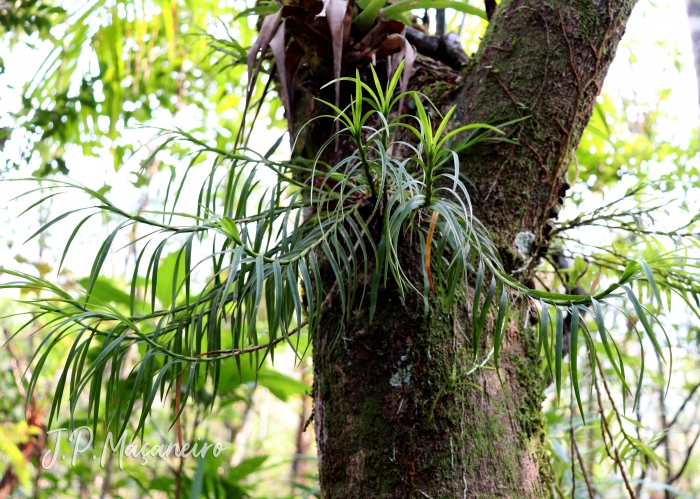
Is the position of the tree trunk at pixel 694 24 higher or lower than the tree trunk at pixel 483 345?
higher

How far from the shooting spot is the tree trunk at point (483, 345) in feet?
2.17

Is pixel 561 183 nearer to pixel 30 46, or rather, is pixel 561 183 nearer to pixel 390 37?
pixel 390 37

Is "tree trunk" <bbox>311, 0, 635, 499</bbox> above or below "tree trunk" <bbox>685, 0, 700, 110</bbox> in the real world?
below

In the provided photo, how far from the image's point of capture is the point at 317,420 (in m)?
0.78

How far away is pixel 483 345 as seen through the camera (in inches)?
29.3

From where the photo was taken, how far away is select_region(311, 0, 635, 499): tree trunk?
2.17 ft

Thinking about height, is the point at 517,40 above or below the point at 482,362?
above

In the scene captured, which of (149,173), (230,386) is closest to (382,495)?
(230,386)

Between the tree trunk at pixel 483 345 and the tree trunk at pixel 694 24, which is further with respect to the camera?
the tree trunk at pixel 694 24

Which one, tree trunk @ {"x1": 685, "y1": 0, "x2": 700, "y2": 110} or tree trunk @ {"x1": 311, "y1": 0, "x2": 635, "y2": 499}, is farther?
tree trunk @ {"x1": 685, "y1": 0, "x2": 700, "y2": 110}

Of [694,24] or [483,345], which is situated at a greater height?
[694,24]

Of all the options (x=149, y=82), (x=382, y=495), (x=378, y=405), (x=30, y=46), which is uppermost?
(x=149, y=82)

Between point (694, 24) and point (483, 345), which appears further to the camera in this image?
point (694, 24)

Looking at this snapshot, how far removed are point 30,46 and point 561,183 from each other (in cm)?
183
